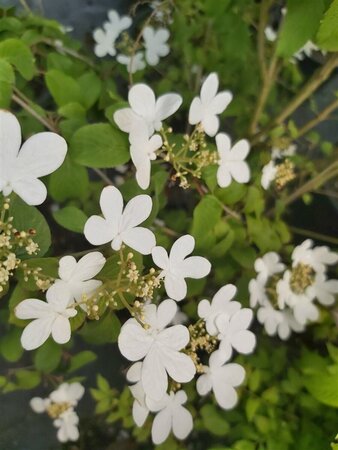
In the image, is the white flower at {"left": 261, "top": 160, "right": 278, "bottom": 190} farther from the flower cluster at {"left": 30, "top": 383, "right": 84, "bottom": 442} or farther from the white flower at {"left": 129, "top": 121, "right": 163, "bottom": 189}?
the flower cluster at {"left": 30, "top": 383, "right": 84, "bottom": 442}

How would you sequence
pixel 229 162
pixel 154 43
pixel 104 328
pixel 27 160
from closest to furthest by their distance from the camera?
1. pixel 27 160
2. pixel 104 328
3. pixel 229 162
4. pixel 154 43

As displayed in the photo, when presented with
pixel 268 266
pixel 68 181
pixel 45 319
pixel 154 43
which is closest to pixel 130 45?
pixel 154 43

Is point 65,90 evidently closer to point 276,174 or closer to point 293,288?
point 276,174

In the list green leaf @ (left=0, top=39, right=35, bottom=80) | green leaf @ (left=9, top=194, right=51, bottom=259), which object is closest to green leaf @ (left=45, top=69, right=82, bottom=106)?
green leaf @ (left=0, top=39, right=35, bottom=80)

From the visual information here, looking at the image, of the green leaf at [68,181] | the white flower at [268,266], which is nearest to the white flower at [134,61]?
the green leaf at [68,181]

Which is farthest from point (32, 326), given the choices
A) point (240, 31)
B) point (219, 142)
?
point (240, 31)

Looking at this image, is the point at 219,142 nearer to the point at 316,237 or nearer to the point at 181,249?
the point at 181,249
